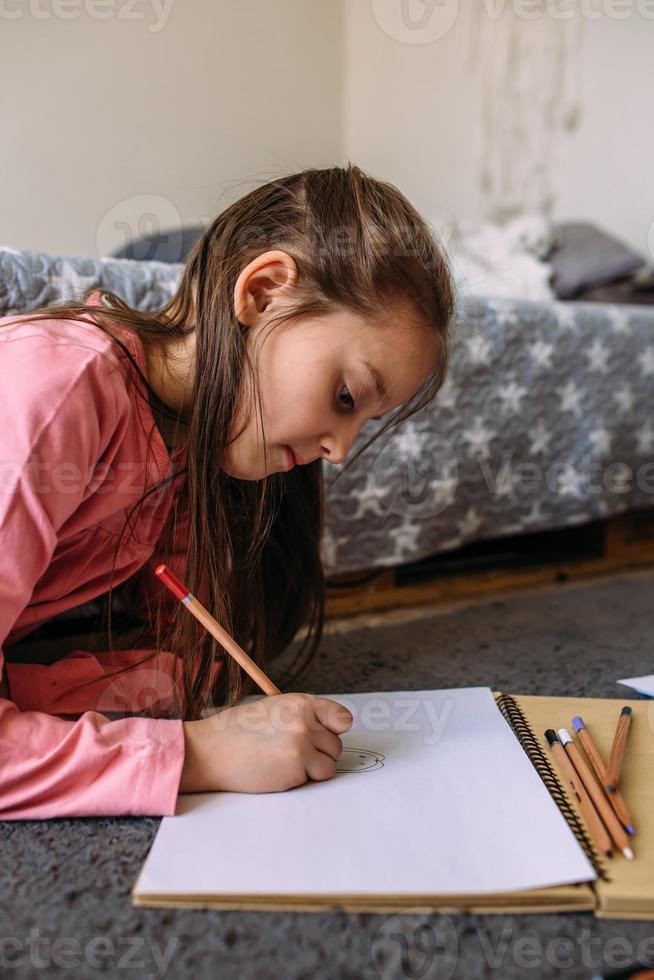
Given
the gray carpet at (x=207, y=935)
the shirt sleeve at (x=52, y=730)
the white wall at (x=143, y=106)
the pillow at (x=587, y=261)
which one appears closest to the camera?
the gray carpet at (x=207, y=935)

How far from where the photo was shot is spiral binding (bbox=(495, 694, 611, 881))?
0.44 meters

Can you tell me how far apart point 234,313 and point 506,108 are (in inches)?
75.2

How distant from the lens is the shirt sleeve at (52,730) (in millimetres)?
491

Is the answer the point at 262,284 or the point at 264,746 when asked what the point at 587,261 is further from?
the point at 264,746

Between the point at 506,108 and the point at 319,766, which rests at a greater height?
the point at 506,108

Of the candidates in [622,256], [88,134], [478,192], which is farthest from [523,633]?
[478,192]

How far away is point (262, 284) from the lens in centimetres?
59

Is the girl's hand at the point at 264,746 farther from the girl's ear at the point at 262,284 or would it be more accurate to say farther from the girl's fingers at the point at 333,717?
the girl's ear at the point at 262,284

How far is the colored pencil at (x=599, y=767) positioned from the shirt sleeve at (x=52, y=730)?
256 mm

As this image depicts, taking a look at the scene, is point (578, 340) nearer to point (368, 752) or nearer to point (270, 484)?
point (270, 484)

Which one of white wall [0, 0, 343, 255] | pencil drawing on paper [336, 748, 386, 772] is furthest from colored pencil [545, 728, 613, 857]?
white wall [0, 0, 343, 255]

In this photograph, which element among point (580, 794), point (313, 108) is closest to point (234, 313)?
point (580, 794)

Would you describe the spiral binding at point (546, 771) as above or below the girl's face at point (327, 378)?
below

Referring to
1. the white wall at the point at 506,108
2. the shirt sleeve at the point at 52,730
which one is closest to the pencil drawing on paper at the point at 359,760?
the shirt sleeve at the point at 52,730
